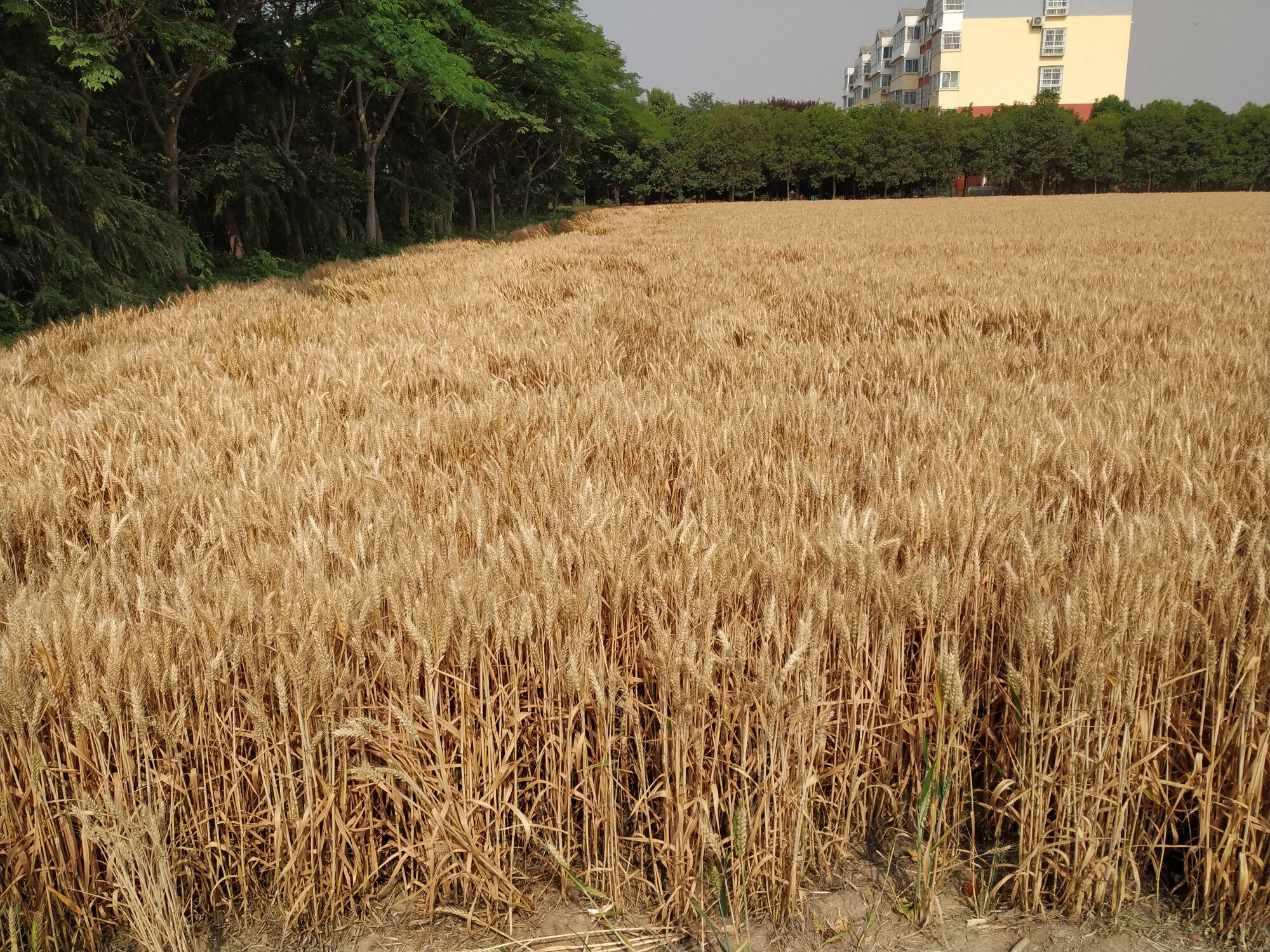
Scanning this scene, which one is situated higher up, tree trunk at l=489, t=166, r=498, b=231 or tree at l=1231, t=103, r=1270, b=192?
tree at l=1231, t=103, r=1270, b=192

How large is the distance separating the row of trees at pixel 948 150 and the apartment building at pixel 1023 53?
13628 mm

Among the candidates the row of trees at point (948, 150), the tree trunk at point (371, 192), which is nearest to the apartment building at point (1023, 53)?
the row of trees at point (948, 150)

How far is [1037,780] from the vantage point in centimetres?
140

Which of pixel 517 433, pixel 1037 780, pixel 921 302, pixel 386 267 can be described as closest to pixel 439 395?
pixel 517 433

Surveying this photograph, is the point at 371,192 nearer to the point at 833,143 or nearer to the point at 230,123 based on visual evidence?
the point at 230,123

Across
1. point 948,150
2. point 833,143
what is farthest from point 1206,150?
point 833,143

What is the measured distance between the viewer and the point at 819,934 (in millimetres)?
1325

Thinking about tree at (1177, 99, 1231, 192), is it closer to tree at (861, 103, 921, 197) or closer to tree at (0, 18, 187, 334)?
tree at (861, 103, 921, 197)

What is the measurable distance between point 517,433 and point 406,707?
179 centimetres

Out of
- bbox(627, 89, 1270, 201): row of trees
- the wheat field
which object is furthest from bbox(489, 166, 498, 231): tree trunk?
bbox(627, 89, 1270, 201): row of trees

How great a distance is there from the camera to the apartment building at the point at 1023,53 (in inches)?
3246

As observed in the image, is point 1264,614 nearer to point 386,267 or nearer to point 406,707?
point 406,707

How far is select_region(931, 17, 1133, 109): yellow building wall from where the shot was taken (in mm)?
82688

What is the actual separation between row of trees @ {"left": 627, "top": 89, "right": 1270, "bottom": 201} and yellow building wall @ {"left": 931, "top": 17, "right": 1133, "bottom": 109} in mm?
13834
